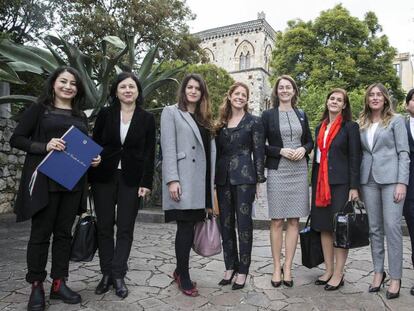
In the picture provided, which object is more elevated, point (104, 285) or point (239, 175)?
point (239, 175)

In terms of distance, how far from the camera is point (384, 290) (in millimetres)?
3387

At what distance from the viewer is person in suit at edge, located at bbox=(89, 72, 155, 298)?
3.10 meters

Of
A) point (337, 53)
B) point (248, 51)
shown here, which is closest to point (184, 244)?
point (337, 53)

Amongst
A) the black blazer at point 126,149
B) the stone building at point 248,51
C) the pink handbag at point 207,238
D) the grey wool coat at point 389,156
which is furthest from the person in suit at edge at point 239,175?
the stone building at point 248,51

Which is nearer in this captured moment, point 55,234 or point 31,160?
point 31,160

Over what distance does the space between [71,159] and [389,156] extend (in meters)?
2.57

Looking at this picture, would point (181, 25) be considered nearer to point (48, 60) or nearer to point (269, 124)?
point (48, 60)

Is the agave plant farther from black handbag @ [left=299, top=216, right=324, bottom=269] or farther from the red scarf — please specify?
black handbag @ [left=299, top=216, right=324, bottom=269]

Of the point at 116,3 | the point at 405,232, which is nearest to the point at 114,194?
the point at 405,232

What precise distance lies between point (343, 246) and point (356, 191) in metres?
→ 0.48

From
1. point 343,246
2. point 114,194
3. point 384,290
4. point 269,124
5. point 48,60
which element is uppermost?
point 48,60

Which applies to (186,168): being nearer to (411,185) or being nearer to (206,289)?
(206,289)

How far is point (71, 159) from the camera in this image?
2822mm

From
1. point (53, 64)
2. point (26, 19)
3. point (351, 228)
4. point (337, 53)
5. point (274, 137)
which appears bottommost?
point (351, 228)
